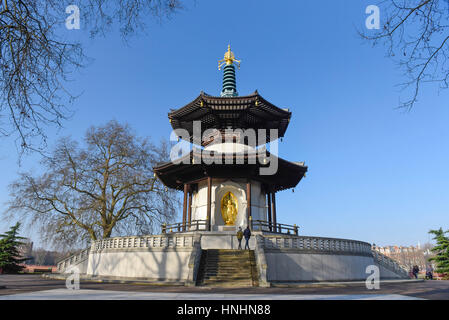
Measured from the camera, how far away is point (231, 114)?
22219 mm

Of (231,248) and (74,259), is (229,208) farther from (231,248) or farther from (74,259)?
(74,259)

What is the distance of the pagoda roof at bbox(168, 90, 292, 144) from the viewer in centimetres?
2098

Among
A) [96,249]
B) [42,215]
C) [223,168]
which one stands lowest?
[96,249]

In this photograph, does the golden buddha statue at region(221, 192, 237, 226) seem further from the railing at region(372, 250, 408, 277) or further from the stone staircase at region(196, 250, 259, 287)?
the railing at region(372, 250, 408, 277)

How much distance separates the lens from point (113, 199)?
23.6m

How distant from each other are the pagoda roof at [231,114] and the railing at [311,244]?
9602 millimetres

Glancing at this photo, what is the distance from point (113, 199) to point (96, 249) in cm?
459

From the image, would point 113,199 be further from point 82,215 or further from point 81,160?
point 81,160

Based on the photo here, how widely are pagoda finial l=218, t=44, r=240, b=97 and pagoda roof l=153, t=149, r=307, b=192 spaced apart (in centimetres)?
897

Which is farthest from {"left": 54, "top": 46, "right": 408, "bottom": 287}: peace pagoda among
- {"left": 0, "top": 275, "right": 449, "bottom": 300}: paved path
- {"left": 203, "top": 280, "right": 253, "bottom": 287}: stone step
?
{"left": 0, "top": 275, "right": 449, "bottom": 300}: paved path

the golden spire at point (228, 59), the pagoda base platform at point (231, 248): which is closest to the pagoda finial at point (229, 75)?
the golden spire at point (228, 59)

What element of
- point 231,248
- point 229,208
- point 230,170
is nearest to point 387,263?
point 229,208

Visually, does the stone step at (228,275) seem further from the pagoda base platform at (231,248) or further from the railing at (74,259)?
the railing at (74,259)
